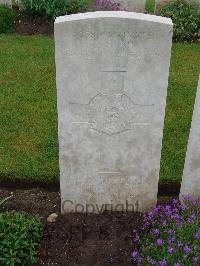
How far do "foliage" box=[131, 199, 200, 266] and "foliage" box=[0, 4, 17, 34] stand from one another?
19.9ft

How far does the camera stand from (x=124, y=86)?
370 centimetres

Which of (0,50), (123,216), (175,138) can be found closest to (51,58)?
(0,50)

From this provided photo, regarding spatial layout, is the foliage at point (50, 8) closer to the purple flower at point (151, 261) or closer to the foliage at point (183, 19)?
the foliage at point (183, 19)

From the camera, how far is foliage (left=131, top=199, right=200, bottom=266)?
3.59 m

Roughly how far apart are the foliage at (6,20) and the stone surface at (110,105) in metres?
5.72

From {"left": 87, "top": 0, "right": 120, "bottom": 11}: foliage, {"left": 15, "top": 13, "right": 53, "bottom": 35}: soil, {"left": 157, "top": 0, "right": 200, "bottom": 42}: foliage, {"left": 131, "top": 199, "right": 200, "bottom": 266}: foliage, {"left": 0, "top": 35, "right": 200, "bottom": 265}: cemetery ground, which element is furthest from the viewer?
{"left": 87, "top": 0, "right": 120, "bottom": 11}: foliage

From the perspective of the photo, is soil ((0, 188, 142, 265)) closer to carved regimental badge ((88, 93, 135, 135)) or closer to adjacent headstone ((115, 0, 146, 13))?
carved regimental badge ((88, 93, 135, 135))

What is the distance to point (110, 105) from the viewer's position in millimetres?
3822

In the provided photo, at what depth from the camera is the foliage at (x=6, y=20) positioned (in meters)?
9.08

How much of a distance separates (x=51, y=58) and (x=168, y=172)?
380 centimetres

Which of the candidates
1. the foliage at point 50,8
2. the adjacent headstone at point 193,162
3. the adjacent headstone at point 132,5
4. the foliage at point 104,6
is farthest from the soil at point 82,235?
the adjacent headstone at point 132,5

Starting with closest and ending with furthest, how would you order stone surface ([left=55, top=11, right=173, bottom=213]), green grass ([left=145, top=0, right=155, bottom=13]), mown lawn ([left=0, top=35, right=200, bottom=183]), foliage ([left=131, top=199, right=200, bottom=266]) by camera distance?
stone surface ([left=55, top=11, right=173, bottom=213])
foliage ([left=131, top=199, right=200, bottom=266])
mown lawn ([left=0, top=35, right=200, bottom=183])
green grass ([left=145, top=0, right=155, bottom=13])

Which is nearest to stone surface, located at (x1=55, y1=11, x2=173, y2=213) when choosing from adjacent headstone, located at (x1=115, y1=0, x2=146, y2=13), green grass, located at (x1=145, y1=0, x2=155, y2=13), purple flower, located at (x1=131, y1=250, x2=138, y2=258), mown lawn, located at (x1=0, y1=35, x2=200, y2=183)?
purple flower, located at (x1=131, y1=250, x2=138, y2=258)

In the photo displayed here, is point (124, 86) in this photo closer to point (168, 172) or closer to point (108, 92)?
point (108, 92)
